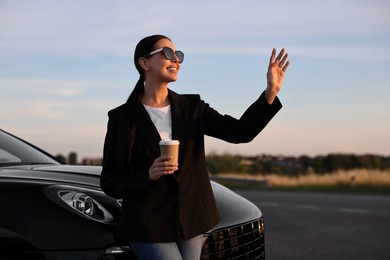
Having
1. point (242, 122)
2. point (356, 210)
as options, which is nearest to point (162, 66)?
point (242, 122)

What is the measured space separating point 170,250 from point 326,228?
6873 mm

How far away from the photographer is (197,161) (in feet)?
9.86

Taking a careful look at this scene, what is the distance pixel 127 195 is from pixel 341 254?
15.5 ft

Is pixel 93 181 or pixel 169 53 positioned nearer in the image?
pixel 169 53

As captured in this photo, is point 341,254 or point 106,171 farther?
point 341,254

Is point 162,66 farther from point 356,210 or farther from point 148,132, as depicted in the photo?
point 356,210

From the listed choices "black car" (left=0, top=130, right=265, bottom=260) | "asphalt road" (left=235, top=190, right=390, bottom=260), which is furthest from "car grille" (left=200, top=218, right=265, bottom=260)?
"asphalt road" (left=235, top=190, right=390, bottom=260)

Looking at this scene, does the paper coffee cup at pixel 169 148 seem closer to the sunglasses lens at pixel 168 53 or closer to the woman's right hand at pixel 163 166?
the woman's right hand at pixel 163 166

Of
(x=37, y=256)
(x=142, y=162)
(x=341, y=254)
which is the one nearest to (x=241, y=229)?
(x=142, y=162)

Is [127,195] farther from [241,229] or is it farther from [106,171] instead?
[241,229]

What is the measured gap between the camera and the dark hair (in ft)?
9.55

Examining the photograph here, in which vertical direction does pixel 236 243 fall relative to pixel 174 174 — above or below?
below

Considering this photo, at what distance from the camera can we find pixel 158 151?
115 inches

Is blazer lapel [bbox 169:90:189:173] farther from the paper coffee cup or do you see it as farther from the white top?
the paper coffee cup
